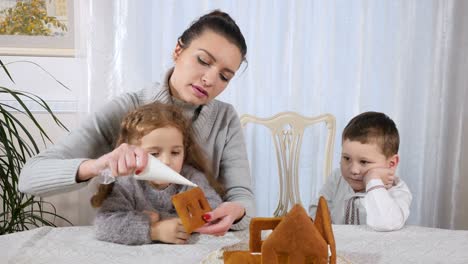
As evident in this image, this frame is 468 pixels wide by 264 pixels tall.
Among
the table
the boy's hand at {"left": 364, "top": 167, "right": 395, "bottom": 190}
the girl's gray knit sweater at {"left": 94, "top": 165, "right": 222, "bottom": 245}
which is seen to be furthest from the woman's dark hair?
the boy's hand at {"left": 364, "top": 167, "right": 395, "bottom": 190}

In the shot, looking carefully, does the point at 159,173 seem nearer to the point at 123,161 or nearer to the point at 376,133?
the point at 123,161

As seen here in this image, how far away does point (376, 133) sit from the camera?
1317 mm

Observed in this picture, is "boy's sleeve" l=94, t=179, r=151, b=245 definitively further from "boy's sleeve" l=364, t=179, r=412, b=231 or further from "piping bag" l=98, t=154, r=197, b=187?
"boy's sleeve" l=364, t=179, r=412, b=231

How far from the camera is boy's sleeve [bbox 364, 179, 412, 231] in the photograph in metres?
1.00

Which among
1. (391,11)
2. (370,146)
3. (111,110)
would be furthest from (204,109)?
(391,11)

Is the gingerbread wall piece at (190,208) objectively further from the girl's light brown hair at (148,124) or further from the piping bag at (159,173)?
the girl's light brown hair at (148,124)

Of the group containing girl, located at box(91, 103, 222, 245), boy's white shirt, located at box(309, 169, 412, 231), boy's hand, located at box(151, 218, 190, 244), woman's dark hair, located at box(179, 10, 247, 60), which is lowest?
boy's white shirt, located at box(309, 169, 412, 231)

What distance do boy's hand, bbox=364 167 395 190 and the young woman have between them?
0.38 m

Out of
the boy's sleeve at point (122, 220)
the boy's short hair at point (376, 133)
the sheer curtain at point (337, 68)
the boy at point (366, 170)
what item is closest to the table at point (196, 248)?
the boy's sleeve at point (122, 220)

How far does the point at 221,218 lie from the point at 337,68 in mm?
1269

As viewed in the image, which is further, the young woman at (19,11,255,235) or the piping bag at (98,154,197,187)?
the young woman at (19,11,255,235)

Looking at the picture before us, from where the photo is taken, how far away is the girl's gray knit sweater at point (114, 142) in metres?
0.85

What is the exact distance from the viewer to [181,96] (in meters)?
0.95

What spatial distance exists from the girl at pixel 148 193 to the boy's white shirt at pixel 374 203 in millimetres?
356
